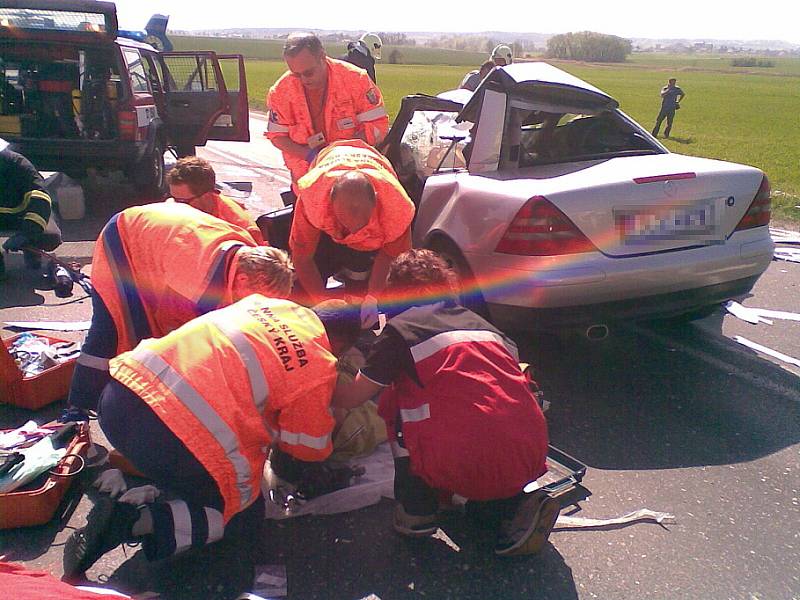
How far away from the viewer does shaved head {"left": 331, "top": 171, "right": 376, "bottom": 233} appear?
347 centimetres

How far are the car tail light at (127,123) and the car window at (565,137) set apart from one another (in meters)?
4.91

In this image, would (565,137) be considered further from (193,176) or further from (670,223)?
(193,176)

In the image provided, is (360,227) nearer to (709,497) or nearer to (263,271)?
(263,271)

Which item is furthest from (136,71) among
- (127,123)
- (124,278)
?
(124,278)

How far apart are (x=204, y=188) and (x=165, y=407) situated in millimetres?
1631

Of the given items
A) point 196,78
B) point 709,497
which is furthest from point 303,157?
point 196,78

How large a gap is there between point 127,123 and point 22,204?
2679mm

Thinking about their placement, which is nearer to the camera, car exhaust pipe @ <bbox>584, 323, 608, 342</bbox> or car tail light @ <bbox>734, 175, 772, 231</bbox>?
car exhaust pipe @ <bbox>584, 323, 608, 342</bbox>

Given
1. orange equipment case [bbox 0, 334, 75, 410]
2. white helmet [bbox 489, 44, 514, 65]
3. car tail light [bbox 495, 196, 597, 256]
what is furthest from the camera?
white helmet [bbox 489, 44, 514, 65]

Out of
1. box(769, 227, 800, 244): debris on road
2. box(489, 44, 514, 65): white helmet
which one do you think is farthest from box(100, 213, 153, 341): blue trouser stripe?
box(489, 44, 514, 65): white helmet

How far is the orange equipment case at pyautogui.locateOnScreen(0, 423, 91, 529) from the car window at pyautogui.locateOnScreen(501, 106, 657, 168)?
2.74 m

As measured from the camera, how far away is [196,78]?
10.1 m

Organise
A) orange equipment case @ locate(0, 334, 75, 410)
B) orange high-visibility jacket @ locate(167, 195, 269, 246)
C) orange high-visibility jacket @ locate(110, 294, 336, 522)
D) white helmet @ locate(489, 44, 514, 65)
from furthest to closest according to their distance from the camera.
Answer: white helmet @ locate(489, 44, 514, 65) < orange high-visibility jacket @ locate(167, 195, 269, 246) < orange equipment case @ locate(0, 334, 75, 410) < orange high-visibility jacket @ locate(110, 294, 336, 522)

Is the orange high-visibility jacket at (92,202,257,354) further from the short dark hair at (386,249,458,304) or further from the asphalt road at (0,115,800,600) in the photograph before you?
the asphalt road at (0,115,800,600)
